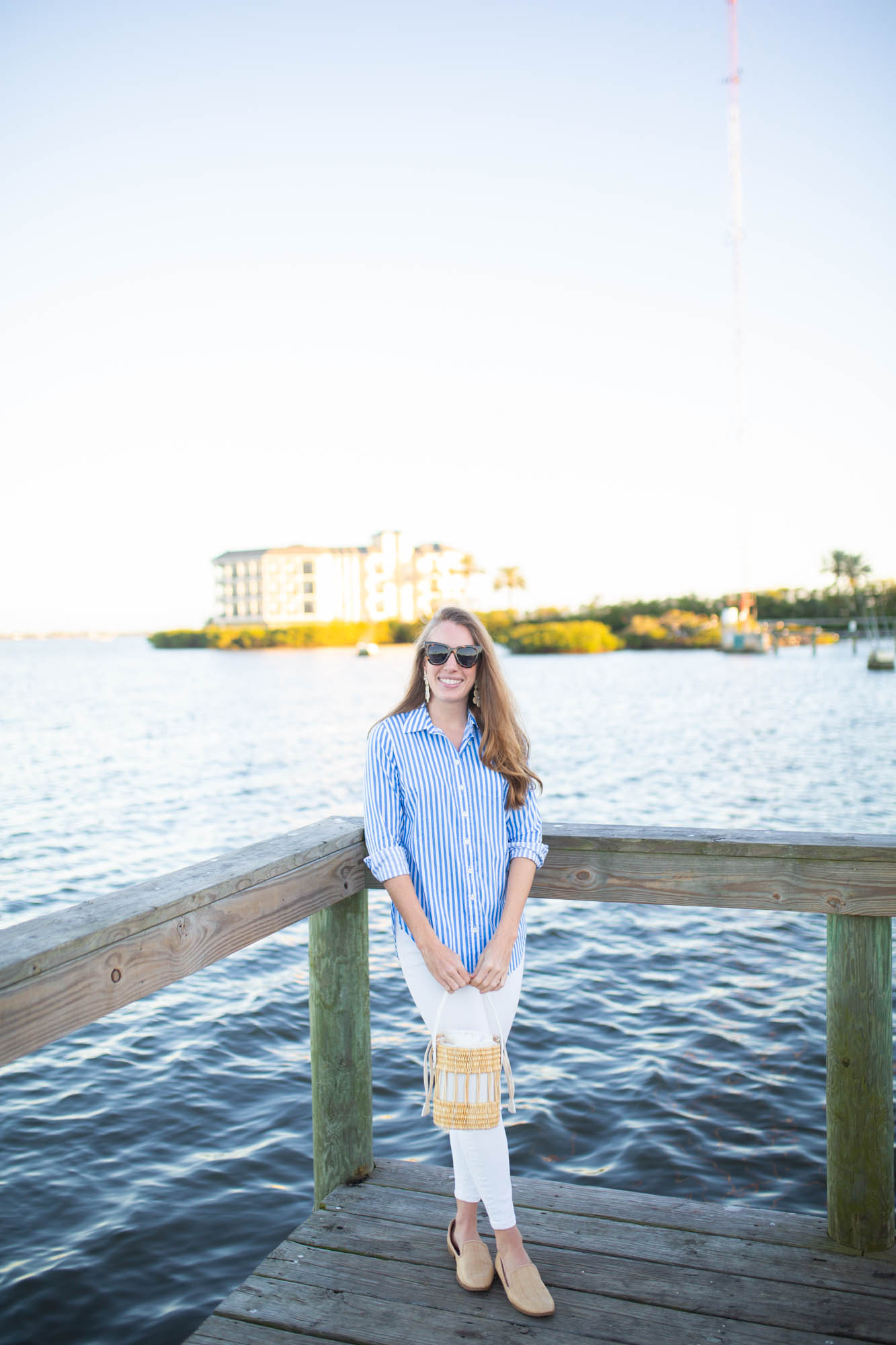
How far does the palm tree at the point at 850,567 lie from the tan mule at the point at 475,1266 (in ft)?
544

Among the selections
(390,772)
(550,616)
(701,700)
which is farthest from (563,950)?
(550,616)

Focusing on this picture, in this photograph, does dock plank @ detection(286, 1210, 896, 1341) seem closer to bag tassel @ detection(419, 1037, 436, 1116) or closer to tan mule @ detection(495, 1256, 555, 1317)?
tan mule @ detection(495, 1256, 555, 1317)

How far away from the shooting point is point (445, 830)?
10.0 ft

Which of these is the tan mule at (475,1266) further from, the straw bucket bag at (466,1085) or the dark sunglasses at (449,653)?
the dark sunglasses at (449,653)

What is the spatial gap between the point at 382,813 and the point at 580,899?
0.73 m

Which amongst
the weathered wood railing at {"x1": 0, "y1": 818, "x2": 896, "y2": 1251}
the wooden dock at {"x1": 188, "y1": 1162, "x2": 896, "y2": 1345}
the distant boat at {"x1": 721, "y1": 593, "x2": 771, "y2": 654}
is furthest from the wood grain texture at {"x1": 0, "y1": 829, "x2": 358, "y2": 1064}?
the distant boat at {"x1": 721, "y1": 593, "x2": 771, "y2": 654}

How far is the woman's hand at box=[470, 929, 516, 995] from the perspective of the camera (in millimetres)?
2926

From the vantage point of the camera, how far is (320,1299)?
2.88 meters

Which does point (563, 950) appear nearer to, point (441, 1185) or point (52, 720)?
point (441, 1185)

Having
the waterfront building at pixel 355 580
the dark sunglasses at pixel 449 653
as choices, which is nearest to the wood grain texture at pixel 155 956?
the dark sunglasses at pixel 449 653

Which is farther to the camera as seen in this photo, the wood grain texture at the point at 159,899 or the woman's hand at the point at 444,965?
the woman's hand at the point at 444,965

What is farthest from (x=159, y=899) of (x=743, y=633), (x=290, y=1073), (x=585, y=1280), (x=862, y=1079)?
(x=743, y=633)

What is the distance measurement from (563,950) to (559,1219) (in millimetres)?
7312

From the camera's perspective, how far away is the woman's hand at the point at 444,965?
2893 millimetres
